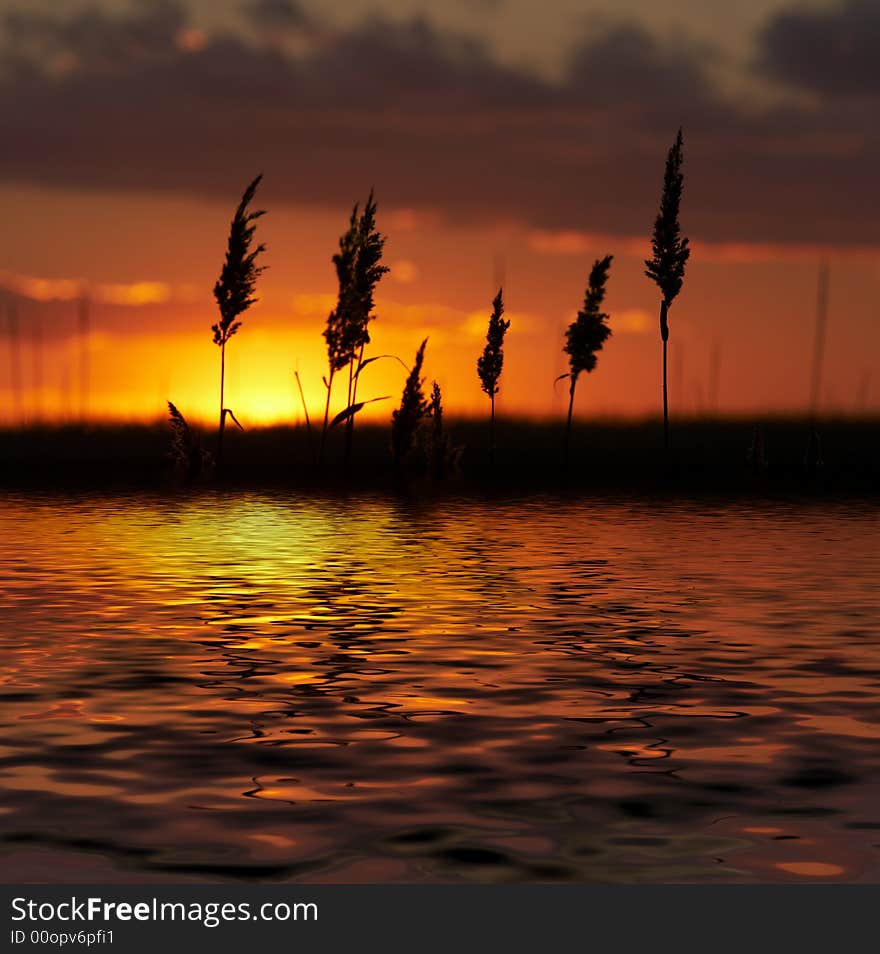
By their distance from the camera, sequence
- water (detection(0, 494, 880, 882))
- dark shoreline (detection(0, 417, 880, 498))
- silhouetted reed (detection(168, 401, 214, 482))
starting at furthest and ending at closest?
silhouetted reed (detection(168, 401, 214, 482)) → dark shoreline (detection(0, 417, 880, 498)) → water (detection(0, 494, 880, 882))

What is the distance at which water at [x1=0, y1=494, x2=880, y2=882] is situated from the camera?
9.86 metres

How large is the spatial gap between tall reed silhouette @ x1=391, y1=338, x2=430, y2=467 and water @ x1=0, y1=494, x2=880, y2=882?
34.9 meters

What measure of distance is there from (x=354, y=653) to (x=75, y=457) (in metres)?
73.2

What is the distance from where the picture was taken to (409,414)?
215 feet

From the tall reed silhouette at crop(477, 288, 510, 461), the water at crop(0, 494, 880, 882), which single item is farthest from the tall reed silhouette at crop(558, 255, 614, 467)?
the water at crop(0, 494, 880, 882)

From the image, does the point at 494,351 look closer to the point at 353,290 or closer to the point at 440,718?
the point at 353,290

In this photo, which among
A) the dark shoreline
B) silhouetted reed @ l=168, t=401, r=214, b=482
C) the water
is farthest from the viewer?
silhouetted reed @ l=168, t=401, r=214, b=482

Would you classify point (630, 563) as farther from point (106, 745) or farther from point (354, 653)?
point (106, 745)

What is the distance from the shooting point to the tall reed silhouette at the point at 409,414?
212 ft

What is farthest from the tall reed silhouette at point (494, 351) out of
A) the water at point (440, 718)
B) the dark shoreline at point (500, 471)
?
the water at point (440, 718)

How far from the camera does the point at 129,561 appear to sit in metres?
29.1

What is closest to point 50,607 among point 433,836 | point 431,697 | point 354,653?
point 354,653

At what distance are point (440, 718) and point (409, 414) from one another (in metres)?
51.7

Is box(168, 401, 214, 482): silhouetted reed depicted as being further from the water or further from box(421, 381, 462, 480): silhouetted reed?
the water
